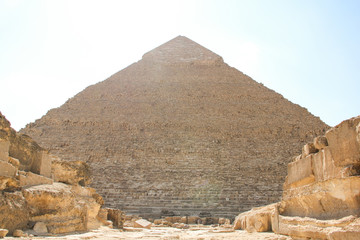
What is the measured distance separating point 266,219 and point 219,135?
63.5 feet

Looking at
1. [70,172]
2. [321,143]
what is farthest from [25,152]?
[321,143]

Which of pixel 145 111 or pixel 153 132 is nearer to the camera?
pixel 153 132

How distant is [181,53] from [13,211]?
32.9 meters

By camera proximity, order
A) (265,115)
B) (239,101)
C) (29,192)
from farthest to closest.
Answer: (239,101), (265,115), (29,192)

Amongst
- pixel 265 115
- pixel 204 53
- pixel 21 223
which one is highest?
pixel 204 53

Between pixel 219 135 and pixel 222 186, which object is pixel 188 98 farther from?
pixel 222 186

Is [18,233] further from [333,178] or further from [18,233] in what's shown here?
[333,178]

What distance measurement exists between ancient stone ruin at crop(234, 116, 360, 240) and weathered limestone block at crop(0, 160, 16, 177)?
2.17m

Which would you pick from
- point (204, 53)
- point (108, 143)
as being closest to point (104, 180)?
point (108, 143)

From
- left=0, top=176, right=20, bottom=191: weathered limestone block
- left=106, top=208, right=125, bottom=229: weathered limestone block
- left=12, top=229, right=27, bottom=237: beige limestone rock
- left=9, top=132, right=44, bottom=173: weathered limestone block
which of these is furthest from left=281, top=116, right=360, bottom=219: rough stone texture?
left=106, top=208, right=125, bottom=229: weathered limestone block

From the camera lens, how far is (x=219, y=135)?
23.4 m

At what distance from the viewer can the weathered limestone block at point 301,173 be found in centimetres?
273

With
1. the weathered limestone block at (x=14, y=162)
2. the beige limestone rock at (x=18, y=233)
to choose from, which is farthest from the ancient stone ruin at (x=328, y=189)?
the weathered limestone block at (x=14, y=162)

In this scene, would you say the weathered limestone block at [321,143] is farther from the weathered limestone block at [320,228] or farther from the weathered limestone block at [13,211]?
the weathered limestone block at [13,211]
